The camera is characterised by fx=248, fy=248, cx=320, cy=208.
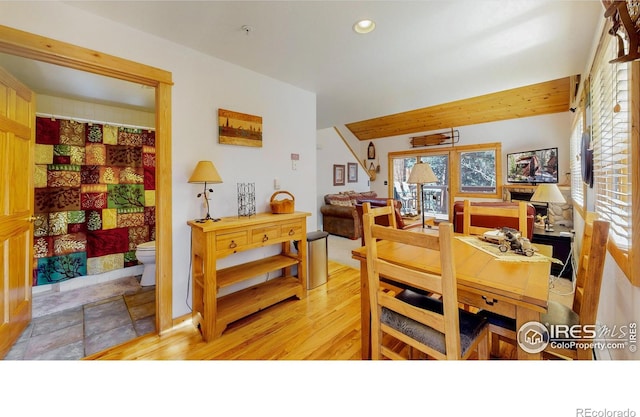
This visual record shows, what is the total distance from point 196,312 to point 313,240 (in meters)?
1.27

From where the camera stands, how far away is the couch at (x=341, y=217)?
521 centimetres

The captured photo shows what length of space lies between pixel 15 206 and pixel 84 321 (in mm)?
1042

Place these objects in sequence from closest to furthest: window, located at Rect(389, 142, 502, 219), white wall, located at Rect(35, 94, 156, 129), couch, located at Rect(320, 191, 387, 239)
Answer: white wall, located at Rect(35, 94, 156, 129) < couch, located at Rect(320, 191, 387, 239) < window, located at Rect(389, 142, 502, 219)

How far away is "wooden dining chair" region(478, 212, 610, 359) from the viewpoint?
1.00 meters

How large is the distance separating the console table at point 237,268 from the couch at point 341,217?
2.73m

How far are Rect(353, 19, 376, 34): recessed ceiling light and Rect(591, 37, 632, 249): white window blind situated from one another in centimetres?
137

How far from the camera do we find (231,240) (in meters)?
1.96

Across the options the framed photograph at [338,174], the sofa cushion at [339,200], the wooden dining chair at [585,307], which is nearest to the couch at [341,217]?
the sofa cushion at [339,200]

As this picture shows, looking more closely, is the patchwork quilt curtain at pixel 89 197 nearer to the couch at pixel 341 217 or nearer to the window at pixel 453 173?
the couch at pixel 341 217

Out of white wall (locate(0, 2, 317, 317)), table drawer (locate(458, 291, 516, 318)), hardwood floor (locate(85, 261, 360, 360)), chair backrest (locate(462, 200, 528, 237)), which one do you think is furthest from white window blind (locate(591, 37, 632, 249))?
white wall (locate(0, 2, 317, 317))

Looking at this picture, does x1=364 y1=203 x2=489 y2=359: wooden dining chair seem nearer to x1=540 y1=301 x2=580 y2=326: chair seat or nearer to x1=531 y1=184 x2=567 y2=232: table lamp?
x1=540 y1=301 x2=580 y2=326: chair seat
